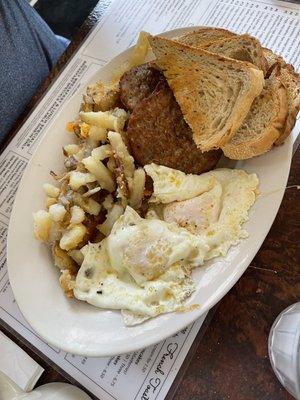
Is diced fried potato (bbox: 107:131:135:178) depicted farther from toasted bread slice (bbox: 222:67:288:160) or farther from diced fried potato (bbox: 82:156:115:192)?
toasted bread slice (bbox: 222:67:288:160)

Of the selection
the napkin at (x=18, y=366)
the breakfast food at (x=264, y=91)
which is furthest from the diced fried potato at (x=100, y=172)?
the napkin at (x=18, y=366)

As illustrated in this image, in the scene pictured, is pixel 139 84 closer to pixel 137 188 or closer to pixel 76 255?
pixel 137 188

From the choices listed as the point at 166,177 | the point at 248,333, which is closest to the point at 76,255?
the point at 166,177

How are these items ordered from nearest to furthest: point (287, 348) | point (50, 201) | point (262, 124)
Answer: point (287, 348), point (262, 124), point (50, 201)

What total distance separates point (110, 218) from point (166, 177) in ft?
0.46

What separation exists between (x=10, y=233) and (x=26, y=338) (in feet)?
0.75

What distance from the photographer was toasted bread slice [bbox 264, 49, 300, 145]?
0.93 m

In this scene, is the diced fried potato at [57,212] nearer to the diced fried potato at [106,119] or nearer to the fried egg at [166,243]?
the fried egg at [166,243]

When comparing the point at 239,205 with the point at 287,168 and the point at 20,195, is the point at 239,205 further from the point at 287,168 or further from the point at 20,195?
the point at 20,195

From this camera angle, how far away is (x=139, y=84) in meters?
1.07

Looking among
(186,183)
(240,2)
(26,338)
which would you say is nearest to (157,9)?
(240,2)

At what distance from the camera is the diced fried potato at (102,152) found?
102cm

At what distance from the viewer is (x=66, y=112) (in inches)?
46.3

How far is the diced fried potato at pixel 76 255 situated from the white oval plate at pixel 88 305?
6 centimetres
